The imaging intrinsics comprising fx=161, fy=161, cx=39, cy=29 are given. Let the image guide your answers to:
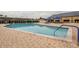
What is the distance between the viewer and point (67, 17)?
244 cm

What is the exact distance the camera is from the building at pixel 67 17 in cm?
242

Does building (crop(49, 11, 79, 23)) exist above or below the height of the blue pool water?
above

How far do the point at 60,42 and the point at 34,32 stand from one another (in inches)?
16.6

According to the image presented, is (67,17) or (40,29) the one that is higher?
(67,17)

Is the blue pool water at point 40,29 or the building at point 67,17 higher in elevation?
the building at point 67,17

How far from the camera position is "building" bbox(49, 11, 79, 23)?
2.42 meters
